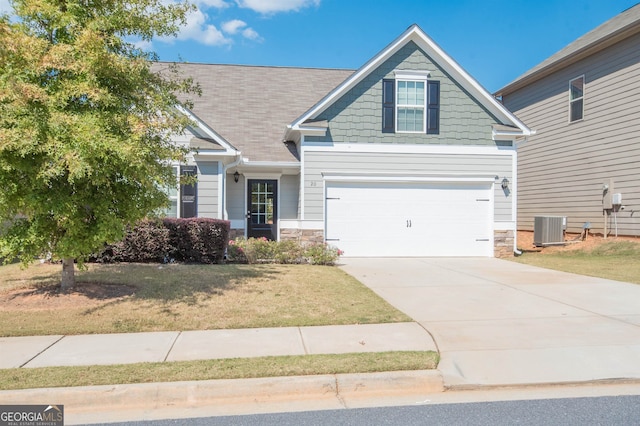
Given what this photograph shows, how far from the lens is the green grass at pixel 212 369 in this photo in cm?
456

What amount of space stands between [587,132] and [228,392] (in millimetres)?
17253

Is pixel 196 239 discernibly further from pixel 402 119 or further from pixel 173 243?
pixel 402 119

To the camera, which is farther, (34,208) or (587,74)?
(587,74)

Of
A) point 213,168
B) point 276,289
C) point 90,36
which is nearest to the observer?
point 90,36

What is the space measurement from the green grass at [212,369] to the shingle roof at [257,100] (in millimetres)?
9980

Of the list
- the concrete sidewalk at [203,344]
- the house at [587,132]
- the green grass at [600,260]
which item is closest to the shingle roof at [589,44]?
the house at [587,132]

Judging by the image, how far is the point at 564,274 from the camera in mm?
11086

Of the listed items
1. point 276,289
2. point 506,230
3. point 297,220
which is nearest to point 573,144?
point 506,230

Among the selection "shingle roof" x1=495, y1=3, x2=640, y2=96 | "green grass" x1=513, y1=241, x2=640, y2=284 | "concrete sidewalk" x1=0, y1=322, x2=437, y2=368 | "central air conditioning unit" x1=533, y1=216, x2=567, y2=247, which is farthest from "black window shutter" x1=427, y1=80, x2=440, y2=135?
"concrete sidewalk" x1=0, y1=322, x2=437, y2=368

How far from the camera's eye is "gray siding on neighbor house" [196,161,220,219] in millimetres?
13414

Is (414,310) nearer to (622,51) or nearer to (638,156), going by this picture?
(638,156)

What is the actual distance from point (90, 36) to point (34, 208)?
2.64 metres

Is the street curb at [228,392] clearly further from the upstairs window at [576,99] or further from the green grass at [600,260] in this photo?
the upstairs window at [576,99]

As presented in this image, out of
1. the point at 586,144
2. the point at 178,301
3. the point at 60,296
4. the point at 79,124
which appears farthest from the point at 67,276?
the point at 586,144
